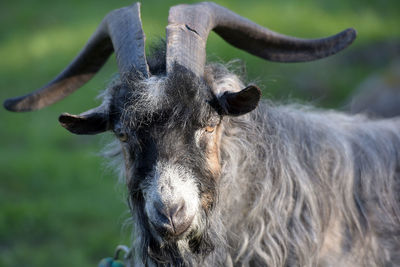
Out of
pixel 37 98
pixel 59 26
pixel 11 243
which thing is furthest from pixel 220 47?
pixel 37 98

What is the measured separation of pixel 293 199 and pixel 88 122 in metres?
1.52

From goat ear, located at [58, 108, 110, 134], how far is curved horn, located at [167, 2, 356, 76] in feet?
1.97

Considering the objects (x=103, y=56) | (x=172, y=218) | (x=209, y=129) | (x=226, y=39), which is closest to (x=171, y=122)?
(x=209, y=129)

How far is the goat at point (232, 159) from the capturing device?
3.64m

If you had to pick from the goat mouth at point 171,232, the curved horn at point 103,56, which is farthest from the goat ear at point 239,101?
the goat mouth at point 171,232

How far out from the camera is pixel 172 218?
3.43m

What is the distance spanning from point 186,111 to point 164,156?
12.0 inches

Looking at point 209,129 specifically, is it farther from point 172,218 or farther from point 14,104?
point 14,104

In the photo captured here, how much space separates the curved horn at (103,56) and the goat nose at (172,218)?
88 centimetres

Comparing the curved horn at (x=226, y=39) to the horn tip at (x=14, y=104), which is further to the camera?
the horn tip at (x=14, y=104)

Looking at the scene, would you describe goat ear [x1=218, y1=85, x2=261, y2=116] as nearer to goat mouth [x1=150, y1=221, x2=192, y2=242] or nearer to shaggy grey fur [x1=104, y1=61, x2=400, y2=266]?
shaggy grey fur [x1=104, y1=61, x2=400, y2=266]

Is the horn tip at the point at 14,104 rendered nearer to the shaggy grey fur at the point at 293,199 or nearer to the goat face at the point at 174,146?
the shaggy grey fur at the point at 293,199

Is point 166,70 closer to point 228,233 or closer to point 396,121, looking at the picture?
point 228,233

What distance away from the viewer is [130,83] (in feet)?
12.5
